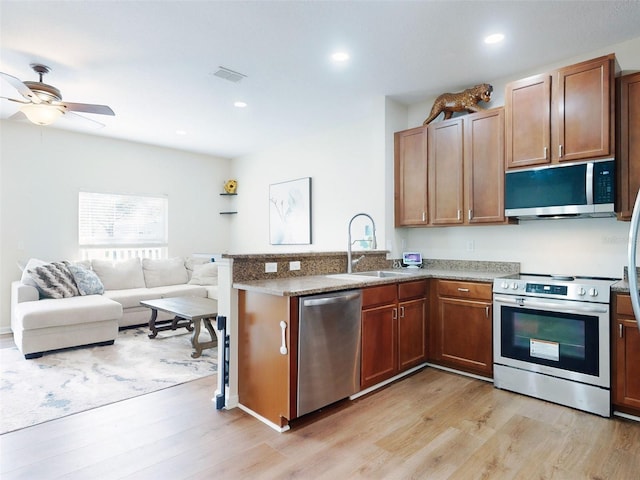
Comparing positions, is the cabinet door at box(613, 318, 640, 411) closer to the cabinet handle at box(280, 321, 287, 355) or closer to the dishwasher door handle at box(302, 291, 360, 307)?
the dishwasher door handle at box(302, 291, 360, 307)

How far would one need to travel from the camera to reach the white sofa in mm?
3729

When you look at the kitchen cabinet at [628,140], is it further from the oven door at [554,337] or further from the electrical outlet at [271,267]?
the electrical outlet at [271,267]

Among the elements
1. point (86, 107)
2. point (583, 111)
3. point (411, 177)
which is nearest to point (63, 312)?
point (86, 107)

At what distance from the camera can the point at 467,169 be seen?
3.46 metres

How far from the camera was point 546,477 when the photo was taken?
1854 mm

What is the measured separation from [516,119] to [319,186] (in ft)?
9.10

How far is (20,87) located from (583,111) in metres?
4.44

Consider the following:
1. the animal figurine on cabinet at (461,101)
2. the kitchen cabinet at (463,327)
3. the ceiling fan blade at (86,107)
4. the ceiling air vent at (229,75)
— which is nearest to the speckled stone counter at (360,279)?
the kitchen cabinet at (463,327)

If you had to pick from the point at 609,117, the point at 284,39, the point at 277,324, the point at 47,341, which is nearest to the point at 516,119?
the point at 609,117

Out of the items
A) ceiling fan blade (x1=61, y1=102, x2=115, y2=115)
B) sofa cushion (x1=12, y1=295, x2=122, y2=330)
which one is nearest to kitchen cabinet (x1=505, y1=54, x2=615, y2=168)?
ceiling fan blade (x1=61, y1=102, x2=115, y2=115)

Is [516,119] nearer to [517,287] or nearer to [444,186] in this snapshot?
[444,186]

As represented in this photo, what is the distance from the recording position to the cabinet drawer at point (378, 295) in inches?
110

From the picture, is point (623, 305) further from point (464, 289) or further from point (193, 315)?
point (193, 315)

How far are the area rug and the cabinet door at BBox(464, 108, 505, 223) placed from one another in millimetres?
2851
